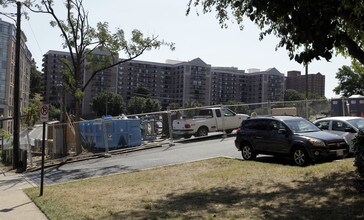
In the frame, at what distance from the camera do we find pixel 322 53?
24.4 feet

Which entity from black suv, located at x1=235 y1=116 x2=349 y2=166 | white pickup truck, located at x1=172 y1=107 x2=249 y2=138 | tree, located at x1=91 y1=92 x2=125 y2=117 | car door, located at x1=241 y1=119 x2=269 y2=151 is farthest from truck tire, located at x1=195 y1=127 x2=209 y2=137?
tree, located at x1=91 y1=92 x2=125 y2=117

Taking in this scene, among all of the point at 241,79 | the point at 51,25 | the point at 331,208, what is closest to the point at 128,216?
the point at 331,208

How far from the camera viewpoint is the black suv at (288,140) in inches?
514

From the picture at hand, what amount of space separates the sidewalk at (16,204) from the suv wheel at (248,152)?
752 cm

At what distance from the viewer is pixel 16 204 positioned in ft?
35.2

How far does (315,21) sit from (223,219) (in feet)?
12.3

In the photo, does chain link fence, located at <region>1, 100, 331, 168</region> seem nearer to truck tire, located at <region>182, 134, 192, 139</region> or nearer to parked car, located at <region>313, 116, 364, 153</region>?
truck tire, located at <region>182, 134, 192, 139</region>

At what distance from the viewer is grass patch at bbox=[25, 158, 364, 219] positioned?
7477 mm

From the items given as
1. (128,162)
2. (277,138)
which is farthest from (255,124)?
(128,162)

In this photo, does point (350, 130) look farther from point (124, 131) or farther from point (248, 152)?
point (124, 131)

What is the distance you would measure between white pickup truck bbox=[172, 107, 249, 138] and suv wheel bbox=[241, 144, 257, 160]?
9.02 m

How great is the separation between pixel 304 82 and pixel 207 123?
121796mm

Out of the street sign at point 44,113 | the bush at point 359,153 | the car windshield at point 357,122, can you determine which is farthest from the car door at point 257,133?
the street sign at point 44,113

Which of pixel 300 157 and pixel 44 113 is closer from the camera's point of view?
pixel 44 113
